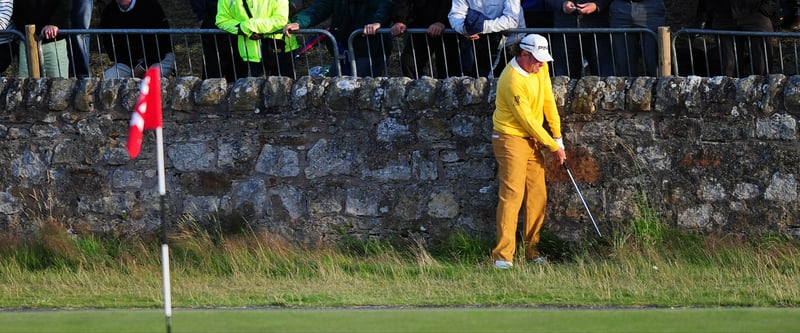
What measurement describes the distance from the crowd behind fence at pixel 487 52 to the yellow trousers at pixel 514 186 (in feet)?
3.66

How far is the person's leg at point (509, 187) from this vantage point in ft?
38.0

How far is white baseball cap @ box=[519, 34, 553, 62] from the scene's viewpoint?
37.3 feet

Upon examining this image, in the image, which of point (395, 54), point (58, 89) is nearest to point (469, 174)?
point (58, 89)

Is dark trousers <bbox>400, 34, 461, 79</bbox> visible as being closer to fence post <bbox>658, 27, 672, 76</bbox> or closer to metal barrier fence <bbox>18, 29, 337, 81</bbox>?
metal barrier fence <bbox>18, 29, 337, 81</bbox>

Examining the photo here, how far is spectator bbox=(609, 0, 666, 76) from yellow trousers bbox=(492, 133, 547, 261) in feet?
4.53

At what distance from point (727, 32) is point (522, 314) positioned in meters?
3.61

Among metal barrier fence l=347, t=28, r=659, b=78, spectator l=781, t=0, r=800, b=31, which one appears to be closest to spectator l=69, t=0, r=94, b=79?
metal barrier fence l=347, t=28, r=659, b=78

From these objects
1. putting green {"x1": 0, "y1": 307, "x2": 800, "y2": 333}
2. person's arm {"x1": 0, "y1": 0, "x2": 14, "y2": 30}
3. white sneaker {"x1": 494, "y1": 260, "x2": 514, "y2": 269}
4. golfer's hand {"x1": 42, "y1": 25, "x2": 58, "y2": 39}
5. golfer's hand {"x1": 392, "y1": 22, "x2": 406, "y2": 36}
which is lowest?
white sneaker {"x1": 494, "y1": 260, "x2": 514, "y2": 269}

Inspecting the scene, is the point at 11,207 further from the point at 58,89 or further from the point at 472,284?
the point at 472,284

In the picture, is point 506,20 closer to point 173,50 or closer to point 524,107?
point 524,107

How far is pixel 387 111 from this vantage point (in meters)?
12.2

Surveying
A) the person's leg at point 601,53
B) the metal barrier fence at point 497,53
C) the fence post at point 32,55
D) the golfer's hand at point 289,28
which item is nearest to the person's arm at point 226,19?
the golfer's hand at point 289,28

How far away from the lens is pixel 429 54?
42.5 ft

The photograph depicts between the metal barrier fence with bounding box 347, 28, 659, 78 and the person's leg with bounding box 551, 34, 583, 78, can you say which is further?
the person's leg with bounding box 551, 34, 583, 78
